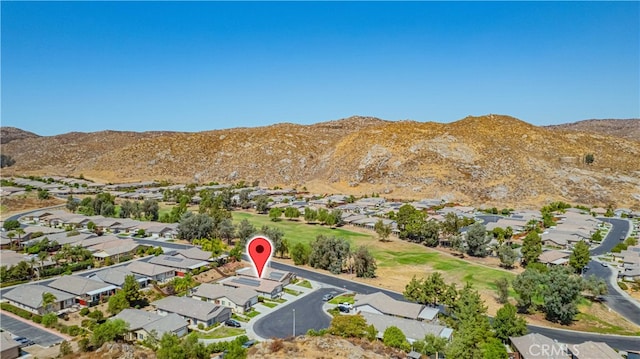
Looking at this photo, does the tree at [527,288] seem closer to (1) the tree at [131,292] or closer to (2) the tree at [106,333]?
(2) the tree at [106,333]

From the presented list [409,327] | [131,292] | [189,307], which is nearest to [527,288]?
[409,327]

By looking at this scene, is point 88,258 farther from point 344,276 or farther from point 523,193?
point 523,193

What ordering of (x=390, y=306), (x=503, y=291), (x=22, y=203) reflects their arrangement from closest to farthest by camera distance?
(x=390, y=306)
(x=503, y=291)
(x=22, y=203)

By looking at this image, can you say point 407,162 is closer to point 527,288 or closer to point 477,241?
point 477,241

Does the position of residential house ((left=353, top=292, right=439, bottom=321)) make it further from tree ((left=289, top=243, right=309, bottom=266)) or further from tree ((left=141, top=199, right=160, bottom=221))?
tree ((left=141, top=199, right=160, bottom=221))

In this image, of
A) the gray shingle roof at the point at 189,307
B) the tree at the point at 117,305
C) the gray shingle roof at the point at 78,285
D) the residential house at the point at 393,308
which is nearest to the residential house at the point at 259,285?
the gray shingle roof at the point at 189,307

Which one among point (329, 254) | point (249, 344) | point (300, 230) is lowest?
point (249, 344)
